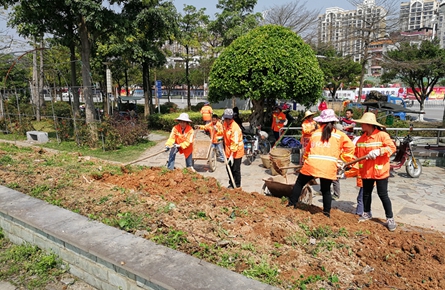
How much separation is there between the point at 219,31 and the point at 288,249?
66.1 ft

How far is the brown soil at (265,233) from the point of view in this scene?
2.96 metres

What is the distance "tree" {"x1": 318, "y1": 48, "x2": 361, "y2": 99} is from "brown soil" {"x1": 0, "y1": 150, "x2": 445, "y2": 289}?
75.0 feet

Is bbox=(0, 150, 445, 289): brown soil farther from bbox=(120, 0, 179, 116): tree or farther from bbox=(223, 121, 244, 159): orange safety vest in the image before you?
bbox=(120, 0, 179, 116): tree

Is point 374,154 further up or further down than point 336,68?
further down

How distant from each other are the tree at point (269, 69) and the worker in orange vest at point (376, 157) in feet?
17.4

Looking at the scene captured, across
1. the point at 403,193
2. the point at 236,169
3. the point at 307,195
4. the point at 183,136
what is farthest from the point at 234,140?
the point at 403,193

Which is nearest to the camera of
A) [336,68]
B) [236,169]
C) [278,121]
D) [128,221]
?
[128,221]

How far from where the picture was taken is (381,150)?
182 inches

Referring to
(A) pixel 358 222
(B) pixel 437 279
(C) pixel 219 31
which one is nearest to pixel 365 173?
(A) pixel 358 222

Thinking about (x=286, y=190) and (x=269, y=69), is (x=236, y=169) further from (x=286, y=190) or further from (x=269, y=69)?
(x=269, y=69)

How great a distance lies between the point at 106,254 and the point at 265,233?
1.68 m

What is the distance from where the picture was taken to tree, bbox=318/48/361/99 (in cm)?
2641

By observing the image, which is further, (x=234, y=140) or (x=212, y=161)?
(x=212, y=161)

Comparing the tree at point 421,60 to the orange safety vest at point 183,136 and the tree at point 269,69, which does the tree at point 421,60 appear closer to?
the tree at point 269,69
